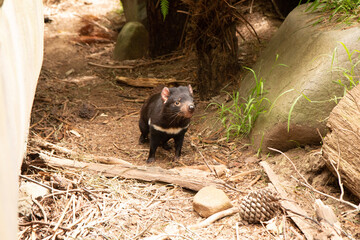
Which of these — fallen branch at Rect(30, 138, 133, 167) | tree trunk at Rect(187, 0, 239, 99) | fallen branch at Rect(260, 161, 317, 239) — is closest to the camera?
fallen branch at Rect(260, 161, 317, 239)

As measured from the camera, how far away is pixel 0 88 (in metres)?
1.28

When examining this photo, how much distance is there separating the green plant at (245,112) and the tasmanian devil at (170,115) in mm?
499

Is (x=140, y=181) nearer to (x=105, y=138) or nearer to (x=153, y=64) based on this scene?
(x=105, y=138)

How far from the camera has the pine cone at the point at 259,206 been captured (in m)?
2.47

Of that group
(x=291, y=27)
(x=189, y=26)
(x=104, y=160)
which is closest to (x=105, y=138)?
(x=104, y=160)

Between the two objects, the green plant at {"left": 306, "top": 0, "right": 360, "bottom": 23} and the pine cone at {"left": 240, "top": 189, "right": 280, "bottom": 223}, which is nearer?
the pine cone at {"left": 240, "top": 189, "right": 280, "bottom": 223}

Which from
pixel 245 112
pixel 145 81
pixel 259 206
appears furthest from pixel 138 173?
pixel 145 81

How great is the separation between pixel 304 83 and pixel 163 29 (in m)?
3.11

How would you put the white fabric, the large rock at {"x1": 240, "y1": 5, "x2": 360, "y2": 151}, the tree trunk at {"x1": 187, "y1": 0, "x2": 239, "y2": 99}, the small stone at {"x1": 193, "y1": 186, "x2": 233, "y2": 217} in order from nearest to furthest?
the white fabric
the small stone at {"x1": 193, "y1": 186, "x2": 233, "y2": 217}
the large rock at {"x1": 240, "y1": 5, "x2": 360, "y2": 151}
the tree trunk at {"x1": 187, "y1": 0, "x2": 239, "y2": 99}

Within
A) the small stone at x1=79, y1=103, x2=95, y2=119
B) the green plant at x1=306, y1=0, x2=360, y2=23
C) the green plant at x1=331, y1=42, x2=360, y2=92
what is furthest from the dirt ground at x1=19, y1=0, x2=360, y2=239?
the green plant at x1=306, y1=0, x2=360, y2=23

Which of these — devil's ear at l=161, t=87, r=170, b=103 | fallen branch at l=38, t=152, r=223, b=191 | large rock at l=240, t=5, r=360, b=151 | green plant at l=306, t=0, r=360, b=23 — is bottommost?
fallen branch at l=38, t=152, r=223, b=191

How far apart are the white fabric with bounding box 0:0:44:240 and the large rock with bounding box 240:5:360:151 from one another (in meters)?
2.13

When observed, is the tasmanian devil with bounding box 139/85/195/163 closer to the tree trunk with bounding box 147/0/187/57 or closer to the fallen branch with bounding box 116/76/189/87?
the fallen branch with bounding box 116/76/189/87

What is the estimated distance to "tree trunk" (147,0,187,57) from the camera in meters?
5.90
